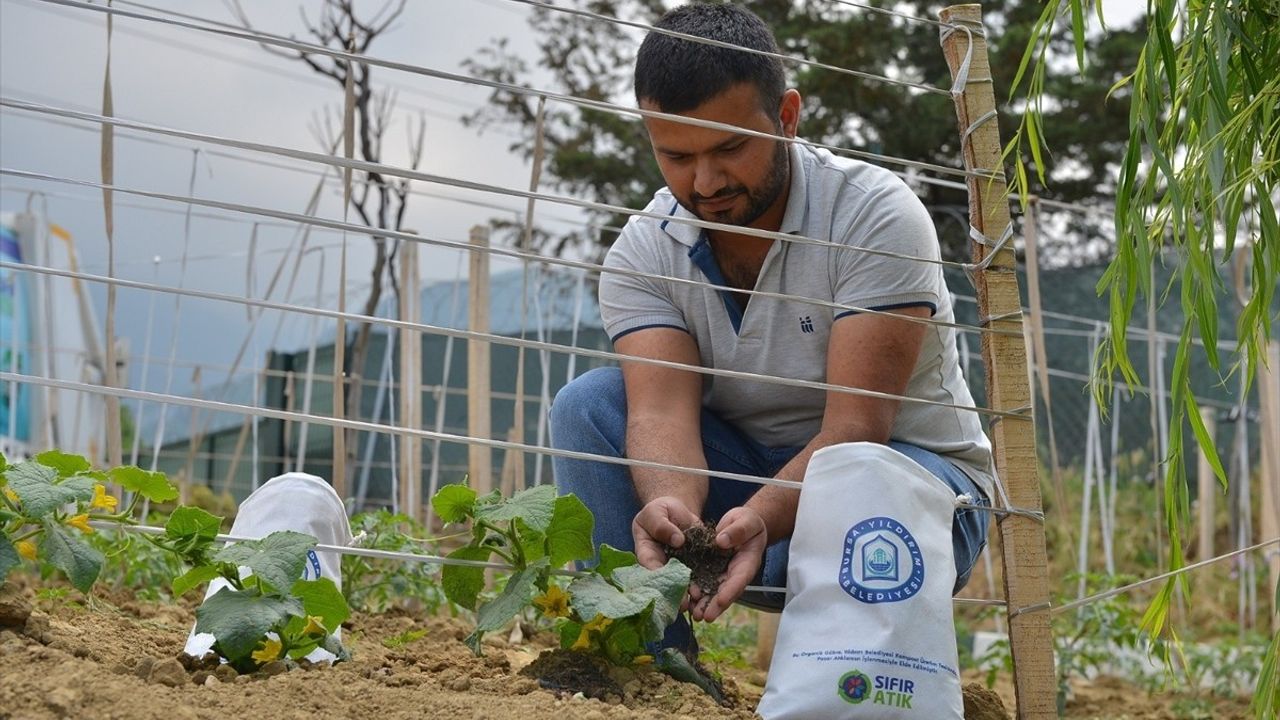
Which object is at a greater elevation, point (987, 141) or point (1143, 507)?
point (987, 141)

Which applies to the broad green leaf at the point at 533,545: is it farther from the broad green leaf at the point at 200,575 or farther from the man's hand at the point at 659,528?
the broad green leaf at the point at 200,575

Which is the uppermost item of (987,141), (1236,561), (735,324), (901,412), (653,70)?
(653,70)

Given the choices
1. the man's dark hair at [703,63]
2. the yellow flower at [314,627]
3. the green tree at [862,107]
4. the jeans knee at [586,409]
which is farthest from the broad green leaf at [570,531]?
the green tree at [862,107]

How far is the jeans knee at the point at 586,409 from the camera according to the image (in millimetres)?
1763

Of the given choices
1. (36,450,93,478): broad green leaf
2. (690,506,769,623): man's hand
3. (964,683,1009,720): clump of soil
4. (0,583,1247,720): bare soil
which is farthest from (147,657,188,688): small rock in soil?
(964,683,1009,720): clump of soil

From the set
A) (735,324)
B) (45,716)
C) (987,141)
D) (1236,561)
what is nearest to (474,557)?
(45,716)

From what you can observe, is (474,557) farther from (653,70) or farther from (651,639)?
(653,70)

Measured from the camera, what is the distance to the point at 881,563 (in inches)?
53.2

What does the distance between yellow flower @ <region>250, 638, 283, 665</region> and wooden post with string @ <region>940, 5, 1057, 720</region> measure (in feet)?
2.77

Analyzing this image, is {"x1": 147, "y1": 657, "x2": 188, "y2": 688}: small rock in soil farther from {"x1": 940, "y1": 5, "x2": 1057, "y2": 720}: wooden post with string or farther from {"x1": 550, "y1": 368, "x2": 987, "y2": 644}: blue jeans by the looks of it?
{"x1": 940, "y1": 5, "x2": 1057, "y2": 720}: wooden post with string

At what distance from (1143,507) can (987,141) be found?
513 cm

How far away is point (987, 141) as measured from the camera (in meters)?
1.61

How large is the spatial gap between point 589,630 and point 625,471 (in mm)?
379

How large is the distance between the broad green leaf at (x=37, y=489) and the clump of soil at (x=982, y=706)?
1.10 meters
